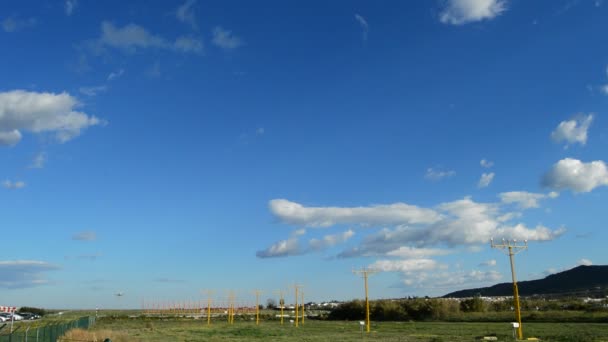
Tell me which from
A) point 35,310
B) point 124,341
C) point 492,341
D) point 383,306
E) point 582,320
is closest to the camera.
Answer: point 124,341

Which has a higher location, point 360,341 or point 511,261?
point 511,261

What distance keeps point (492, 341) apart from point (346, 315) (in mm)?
94212

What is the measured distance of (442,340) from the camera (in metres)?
45.1

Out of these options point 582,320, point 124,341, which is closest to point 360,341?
point 124,341

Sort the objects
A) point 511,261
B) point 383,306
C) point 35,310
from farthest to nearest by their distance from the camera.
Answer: point 35,310 → point 383,306 → point 511,261

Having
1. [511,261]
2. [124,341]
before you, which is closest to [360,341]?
[511,261]

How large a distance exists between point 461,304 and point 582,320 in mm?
47911

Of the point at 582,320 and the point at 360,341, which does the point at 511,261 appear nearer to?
the point at 360,341

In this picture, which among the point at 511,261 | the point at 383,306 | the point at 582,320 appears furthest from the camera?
the point at 383,306

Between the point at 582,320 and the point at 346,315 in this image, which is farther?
the point at 346,315

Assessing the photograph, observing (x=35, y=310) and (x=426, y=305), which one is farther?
(x=35, y=310)

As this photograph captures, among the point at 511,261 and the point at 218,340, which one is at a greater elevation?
the point at 511,261

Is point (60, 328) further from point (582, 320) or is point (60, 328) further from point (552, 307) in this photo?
point (552, 307)

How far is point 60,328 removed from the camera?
3931 cm
